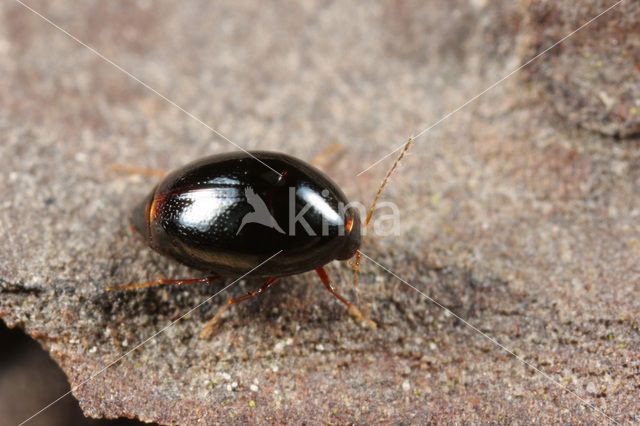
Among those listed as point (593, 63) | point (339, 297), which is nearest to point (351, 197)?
point (339, 297)

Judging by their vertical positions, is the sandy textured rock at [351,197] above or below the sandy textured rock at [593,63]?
below

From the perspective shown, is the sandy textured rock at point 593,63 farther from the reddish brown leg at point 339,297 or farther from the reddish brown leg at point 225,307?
the reddish brown leg at point 225,307

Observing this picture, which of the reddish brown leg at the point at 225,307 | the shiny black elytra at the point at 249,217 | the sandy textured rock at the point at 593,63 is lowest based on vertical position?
the reddish brown leg at the point at 225,307

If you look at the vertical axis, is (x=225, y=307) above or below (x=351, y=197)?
below

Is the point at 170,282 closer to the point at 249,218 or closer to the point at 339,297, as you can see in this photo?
the point at 249,218

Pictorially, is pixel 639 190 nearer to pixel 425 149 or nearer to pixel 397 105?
pixel 425 149

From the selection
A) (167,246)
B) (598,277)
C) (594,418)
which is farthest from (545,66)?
(167,246)

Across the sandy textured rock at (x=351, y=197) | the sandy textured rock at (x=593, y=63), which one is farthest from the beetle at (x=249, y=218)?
the sandy textured rock at (x=593, y=63)

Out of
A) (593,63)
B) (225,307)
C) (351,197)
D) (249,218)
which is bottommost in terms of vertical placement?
(225,307)
